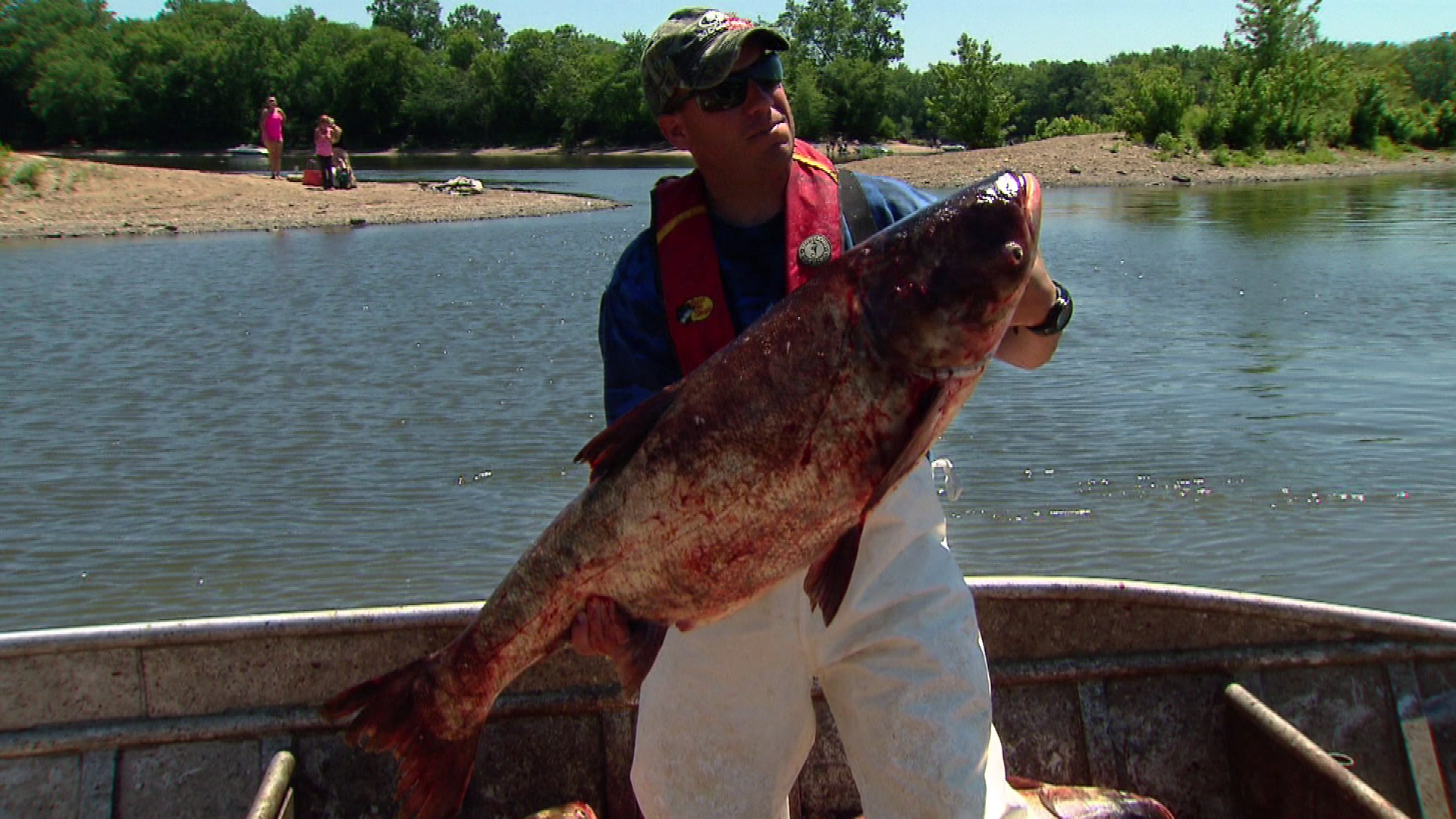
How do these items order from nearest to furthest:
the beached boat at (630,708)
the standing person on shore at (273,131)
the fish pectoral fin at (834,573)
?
the fish pectoral fin at (834,573) → the beached boat at (630,708) → the standing person on shore at (273,131)

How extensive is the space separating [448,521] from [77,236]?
63.4ft

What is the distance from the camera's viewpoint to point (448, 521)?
8633mm

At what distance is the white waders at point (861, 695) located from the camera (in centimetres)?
291

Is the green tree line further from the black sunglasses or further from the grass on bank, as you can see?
the black sunglasses

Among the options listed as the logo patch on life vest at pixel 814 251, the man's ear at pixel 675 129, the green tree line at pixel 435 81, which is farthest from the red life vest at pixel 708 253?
the green tree line at pixel 435 81

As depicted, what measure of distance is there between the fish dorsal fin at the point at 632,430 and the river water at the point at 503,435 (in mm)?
4737

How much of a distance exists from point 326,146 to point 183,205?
4.53 metres

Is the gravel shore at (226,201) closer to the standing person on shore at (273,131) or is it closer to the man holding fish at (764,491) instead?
the standing person on shore at (273,131)

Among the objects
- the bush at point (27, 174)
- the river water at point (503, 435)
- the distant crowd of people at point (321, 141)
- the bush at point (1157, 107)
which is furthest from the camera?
the bush at point (1157, 107)

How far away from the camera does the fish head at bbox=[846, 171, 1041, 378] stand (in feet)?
8.82

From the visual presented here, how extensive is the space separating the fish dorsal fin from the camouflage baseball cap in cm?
77

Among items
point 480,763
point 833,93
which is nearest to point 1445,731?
point 480,763

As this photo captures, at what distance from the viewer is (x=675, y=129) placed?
3.31m

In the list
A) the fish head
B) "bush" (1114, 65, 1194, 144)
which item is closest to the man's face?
the fish head
